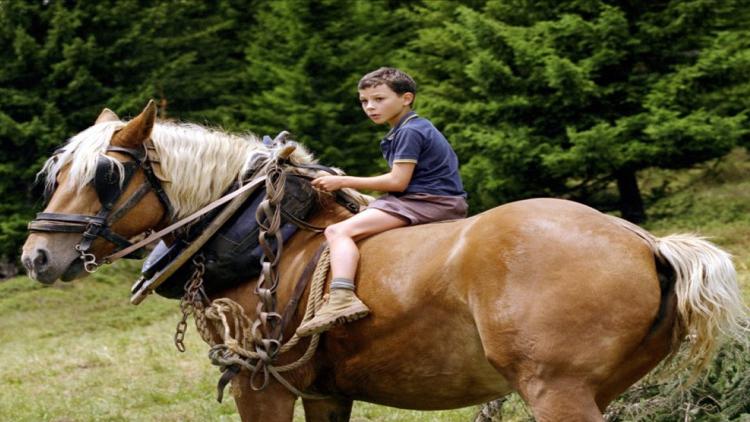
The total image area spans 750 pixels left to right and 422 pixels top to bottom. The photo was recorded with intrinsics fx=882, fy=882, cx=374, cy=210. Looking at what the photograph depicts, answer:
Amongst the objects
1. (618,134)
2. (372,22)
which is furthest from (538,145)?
(372,22)

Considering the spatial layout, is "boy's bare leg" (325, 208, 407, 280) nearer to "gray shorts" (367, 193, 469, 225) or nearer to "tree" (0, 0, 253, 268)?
"gray shorts" (367, 193, 469, 225)

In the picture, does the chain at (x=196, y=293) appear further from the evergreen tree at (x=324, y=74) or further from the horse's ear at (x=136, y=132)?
the evergreen tree at (x=324, y=74)

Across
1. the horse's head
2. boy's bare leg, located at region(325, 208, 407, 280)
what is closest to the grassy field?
boy's bare leg, located at region(325, 208, 407, 280)

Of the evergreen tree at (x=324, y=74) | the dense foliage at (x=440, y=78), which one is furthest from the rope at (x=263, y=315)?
the evergreen tree at (x=324, y=74)

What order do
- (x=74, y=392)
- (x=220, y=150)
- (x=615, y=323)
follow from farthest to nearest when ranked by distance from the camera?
(x=74, y=392), (x=220, y=150), (x=615, y=323)

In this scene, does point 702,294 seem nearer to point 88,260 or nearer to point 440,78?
point 88,260

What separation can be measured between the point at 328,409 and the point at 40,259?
65.8 inches

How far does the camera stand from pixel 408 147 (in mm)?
4301

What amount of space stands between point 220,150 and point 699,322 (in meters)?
2.58

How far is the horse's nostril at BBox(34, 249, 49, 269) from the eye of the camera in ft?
14.2

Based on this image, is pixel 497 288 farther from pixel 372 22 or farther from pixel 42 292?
pixel 372 22

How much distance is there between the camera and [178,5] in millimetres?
22734

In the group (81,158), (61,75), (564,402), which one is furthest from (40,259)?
(61,75)

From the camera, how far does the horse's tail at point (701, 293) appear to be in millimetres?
3506
